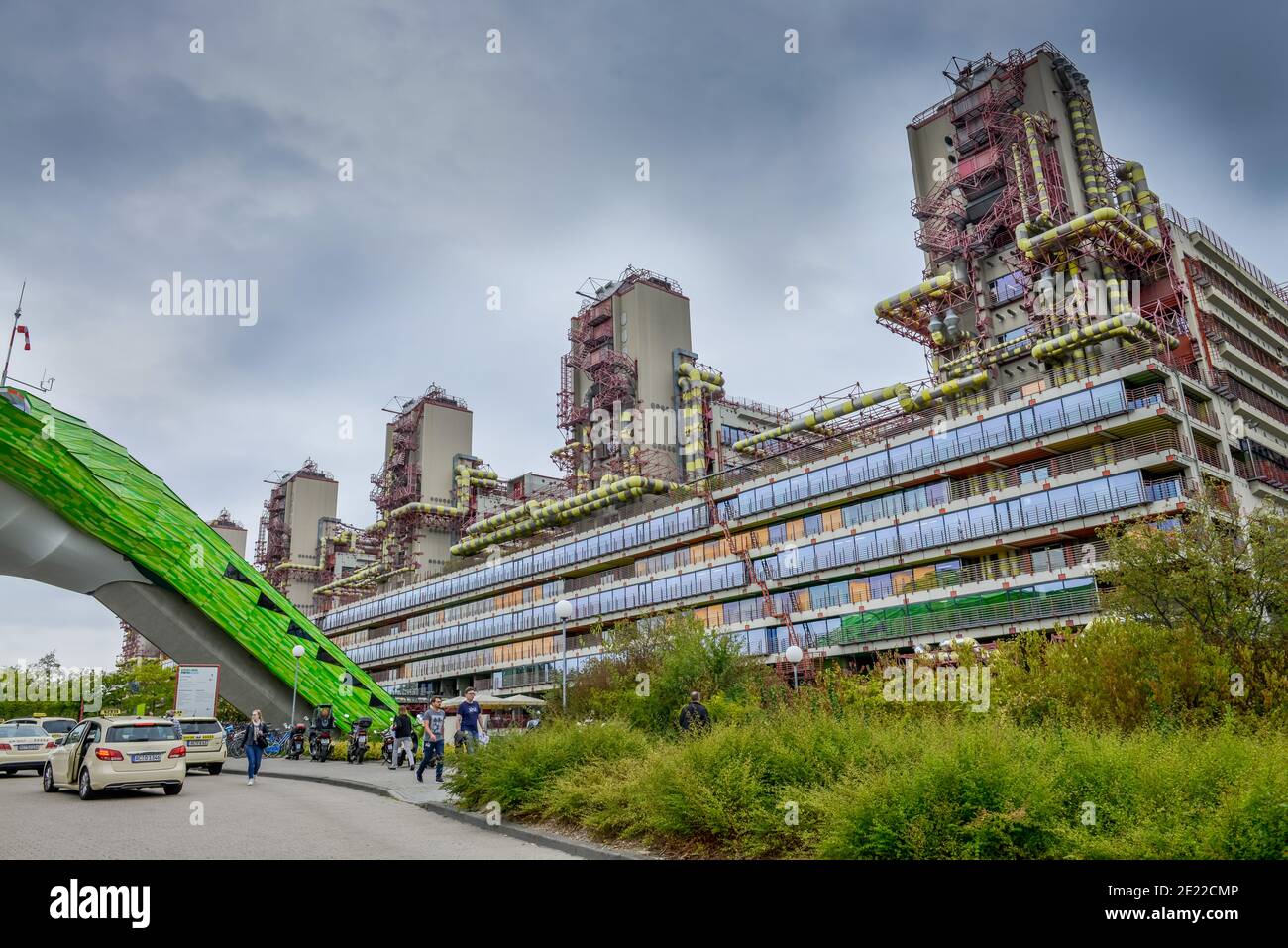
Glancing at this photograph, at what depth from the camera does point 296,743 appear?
3350 cm

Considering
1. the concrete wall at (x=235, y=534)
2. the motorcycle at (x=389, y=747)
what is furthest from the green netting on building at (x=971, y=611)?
the concrete wall at (x=235, y=534)

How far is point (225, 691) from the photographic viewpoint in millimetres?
40156

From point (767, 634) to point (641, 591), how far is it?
1131cm

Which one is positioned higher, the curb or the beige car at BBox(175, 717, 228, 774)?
the beige car at BBox(175, 717, 228, 774)

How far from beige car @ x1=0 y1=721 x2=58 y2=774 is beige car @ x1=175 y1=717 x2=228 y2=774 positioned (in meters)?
3.69

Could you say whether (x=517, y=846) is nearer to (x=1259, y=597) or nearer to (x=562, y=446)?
(x=1259, y=597)

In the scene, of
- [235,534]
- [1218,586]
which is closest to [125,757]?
[1218,586]

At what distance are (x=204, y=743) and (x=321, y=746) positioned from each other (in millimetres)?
6875

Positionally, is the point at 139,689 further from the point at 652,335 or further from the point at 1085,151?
the point at 1085,151

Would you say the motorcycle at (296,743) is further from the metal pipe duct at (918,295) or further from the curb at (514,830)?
the metal pipe duct at (918,295)

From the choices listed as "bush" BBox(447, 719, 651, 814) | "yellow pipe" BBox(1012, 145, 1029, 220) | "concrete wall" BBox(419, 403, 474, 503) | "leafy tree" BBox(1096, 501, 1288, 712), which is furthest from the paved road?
"concrete wall" BBox(419, 403, 474, 503)

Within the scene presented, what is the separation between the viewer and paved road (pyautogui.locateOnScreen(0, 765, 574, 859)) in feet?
32.0

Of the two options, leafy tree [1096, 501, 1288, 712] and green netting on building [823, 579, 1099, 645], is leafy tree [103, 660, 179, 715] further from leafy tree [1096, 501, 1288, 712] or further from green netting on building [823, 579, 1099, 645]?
leafy tree [1096, 501, 1288, 712]
